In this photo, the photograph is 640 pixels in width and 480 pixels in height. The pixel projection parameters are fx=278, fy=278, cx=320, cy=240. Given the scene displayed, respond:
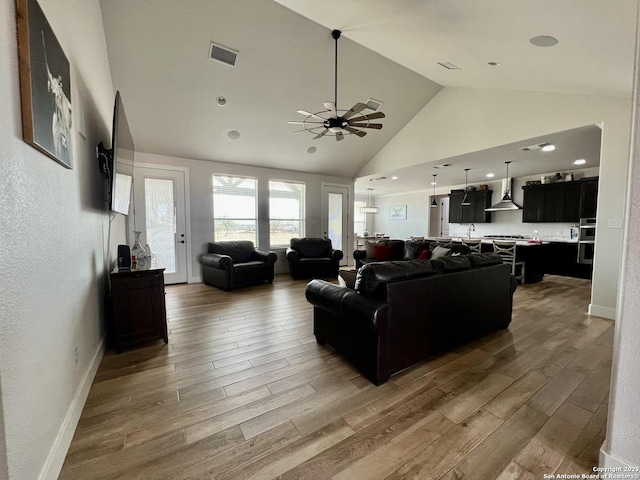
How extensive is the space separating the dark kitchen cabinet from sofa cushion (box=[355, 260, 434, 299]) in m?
6.15

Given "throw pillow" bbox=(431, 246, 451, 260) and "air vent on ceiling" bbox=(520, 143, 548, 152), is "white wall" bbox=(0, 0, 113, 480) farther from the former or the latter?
"air vent on ceiling" bbox=(520, 143, 548, 152)

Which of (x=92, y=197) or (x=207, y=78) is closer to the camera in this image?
(x=92, y=197)

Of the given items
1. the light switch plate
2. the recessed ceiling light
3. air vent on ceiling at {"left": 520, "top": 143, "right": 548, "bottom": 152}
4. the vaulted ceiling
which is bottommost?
the light switch plate

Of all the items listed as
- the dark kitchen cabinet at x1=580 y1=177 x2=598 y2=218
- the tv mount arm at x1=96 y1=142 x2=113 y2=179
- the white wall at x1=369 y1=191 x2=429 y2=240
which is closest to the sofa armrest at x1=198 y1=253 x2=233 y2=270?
the tv mount arm at x1=96 y1=142 x2=113 y2=179

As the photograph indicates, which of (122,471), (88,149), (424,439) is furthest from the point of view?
(88,149)

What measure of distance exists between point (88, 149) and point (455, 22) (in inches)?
134

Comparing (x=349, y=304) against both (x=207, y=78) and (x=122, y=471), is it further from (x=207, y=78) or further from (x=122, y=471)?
(x=207, y=78)

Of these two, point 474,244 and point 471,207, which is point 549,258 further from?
point 471,207

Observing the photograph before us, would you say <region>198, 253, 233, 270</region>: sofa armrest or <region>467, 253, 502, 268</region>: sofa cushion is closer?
<region>467, 253, 502, 268</region>: sofa cushion

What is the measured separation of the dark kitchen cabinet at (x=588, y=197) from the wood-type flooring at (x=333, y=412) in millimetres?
4224

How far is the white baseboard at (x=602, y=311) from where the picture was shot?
11.6 feet

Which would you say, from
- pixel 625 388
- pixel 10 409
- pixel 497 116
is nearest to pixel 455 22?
pixel 497 116

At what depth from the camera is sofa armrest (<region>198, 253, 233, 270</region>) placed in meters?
4.88

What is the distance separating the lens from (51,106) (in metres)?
1.43
